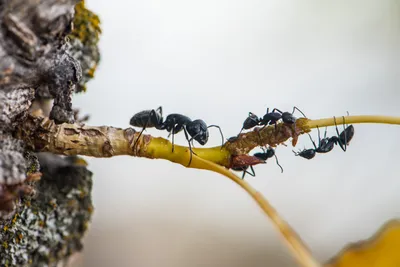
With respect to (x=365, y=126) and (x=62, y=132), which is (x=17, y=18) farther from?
(x=365, y=126)

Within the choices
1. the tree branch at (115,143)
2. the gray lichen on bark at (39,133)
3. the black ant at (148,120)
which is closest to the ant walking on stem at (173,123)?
the black ant at (148,120)

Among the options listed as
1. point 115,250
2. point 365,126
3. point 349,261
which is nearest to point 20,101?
point 349,261

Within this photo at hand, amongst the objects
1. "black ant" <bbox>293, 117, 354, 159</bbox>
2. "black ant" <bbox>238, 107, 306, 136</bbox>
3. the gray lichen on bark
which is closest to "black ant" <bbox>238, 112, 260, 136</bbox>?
"black ant" <bbox>238, 107, 306, 136</bbox>

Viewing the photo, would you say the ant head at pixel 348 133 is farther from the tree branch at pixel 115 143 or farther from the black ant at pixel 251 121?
the tree branch at pixel 115 143

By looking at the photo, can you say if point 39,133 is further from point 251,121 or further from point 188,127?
point 251,121

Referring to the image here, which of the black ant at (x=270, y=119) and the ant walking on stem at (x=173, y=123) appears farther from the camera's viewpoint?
the ant walking on stem at (x=173, y=123)

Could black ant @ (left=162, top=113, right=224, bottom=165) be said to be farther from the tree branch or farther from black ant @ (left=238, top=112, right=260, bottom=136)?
the tree branch
